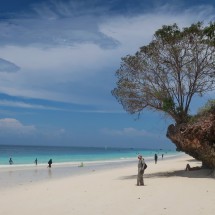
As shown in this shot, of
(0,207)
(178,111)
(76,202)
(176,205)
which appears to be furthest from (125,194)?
(178,111)

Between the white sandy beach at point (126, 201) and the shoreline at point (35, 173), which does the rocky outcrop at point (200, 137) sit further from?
the shoreline at point (35, 173)

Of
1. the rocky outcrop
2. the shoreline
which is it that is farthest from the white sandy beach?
the shoreline

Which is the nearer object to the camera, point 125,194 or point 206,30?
point 125,194

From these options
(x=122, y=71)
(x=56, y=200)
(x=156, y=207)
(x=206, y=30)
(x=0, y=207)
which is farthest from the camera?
(x=122, y=71)

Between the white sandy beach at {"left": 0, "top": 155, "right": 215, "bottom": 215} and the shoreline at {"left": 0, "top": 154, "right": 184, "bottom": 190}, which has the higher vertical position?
the shoreline at {"left": 0, "top": 154, "right": 184, "bottom": 190}

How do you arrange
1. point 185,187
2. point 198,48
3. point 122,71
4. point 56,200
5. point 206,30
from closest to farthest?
1. point 56,200
2. point 185,187
3. point 206,30
4. point 198,48
5. point 122,71

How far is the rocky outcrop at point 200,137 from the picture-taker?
23.2 meters

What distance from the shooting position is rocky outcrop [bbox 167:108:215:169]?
76.3 feet

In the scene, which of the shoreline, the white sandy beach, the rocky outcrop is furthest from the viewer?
the shoreline

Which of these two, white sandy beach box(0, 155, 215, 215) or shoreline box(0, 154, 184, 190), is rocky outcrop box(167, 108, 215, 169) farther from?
shoreline box(0, 154, 184, 190)

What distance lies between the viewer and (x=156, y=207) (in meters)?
14.6

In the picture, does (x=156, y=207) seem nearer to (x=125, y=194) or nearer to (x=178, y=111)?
(x=125, y=194)

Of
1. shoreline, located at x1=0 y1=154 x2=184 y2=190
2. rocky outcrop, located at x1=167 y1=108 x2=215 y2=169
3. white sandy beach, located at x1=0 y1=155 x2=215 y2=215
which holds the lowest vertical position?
white sandy beach, located at x1=0 y1=155 x2=215 y2=215

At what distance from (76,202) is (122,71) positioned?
14551 mm
